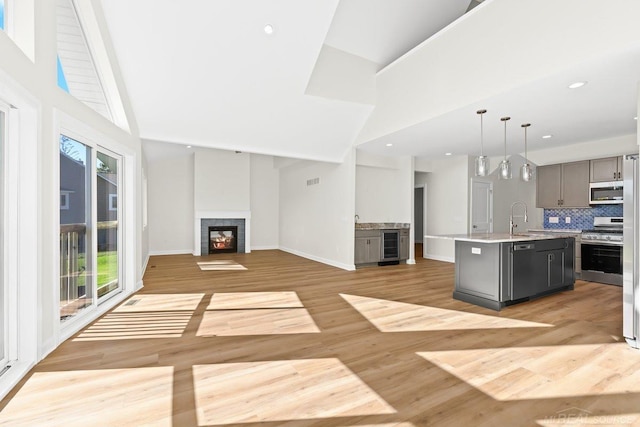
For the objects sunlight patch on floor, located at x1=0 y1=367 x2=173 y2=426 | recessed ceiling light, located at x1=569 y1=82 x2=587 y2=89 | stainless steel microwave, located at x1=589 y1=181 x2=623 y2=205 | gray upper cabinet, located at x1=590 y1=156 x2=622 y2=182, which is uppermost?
recessed ceiling light, located at x1=569 y1=82 x2=587 y2=89

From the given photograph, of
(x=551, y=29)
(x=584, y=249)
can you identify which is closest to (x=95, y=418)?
(x=551, y=29)

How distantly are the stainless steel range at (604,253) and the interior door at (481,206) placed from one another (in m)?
2.01

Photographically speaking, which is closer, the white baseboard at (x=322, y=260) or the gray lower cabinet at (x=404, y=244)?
the white baseboard at (x=322, y=260)

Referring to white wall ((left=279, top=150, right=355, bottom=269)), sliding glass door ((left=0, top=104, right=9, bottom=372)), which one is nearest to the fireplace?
white wall ((left=279, top=150, right=355, bottom=269))

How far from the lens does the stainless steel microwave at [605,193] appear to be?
540 centimetres

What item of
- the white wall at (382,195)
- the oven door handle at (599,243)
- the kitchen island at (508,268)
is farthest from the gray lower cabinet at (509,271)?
the white wall at (382,195)

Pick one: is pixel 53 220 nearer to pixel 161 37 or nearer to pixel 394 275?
pixel 161 37

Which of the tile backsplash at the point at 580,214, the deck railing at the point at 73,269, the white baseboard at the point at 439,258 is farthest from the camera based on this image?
the white baseboard at the point at 439,258

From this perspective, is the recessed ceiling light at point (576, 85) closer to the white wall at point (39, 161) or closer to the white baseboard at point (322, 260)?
the white baseboard at point (322, 260)

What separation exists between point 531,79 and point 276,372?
12.0 ft

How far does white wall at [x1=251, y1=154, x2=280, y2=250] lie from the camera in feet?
33.5

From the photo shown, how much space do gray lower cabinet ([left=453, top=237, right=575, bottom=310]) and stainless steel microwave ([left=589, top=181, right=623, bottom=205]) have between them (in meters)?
1.58

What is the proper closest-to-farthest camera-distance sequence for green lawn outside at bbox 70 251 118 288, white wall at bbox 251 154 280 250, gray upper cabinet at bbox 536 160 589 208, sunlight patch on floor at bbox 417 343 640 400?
sunlight patch on floor at bbox 417 343 640 400, green lawn outside at bbox 70 251 118 288, gray upper cabinet at bbox 536 160 589 208, white wall at bbox 251 154 280 250

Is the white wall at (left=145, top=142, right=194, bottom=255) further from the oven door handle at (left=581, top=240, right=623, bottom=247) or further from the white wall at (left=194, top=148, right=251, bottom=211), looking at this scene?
the oven door handle at (left=581, top=240, right=623, bottom=247)
